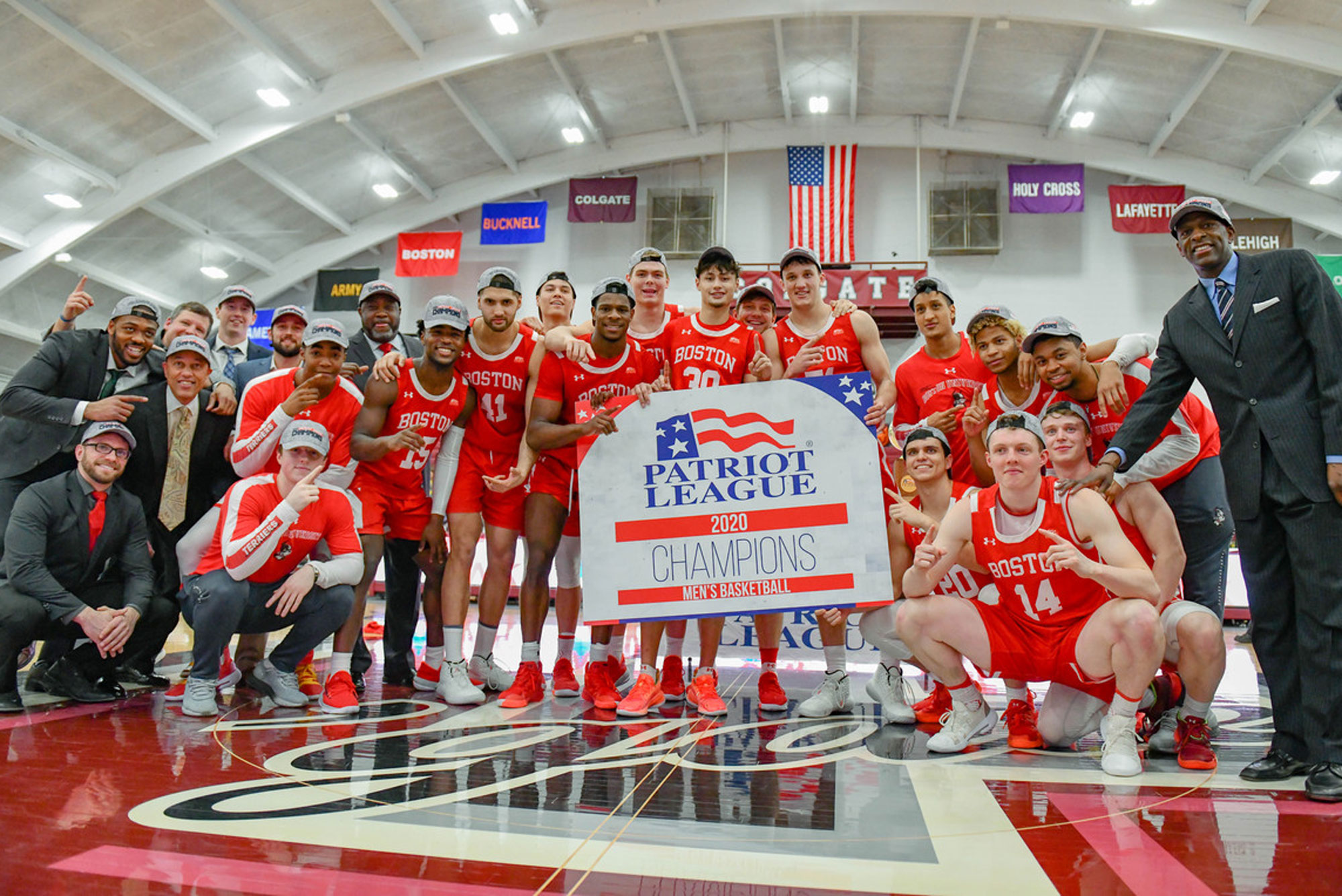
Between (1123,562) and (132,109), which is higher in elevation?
(132,109)

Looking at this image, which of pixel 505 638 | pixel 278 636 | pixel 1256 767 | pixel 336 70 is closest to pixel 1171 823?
pixel 1256 767

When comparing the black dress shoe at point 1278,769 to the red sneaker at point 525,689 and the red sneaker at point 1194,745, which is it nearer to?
the red sneaker at point 1194,745

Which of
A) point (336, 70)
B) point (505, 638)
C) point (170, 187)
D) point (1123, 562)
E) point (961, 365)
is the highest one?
point (336, 70)

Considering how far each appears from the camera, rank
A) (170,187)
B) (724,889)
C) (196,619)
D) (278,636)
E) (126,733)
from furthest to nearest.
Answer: (170,187), (278,636), (196,619), (126,733), (724,889)

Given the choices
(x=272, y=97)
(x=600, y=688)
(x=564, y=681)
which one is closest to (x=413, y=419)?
(x=564, y=681)

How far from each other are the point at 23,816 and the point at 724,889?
1842mm

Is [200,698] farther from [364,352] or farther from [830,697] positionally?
[830,697]

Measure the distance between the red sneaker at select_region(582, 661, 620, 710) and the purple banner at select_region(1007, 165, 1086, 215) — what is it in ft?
54.8

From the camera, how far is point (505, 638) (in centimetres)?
804

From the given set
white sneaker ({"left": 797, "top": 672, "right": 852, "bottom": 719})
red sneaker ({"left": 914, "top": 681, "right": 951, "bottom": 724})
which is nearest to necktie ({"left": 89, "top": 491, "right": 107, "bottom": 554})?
white sneaker ({"left": 797, "top": 672, "right": 852, "bottom": 719})

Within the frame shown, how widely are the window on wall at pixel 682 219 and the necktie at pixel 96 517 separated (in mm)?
16191

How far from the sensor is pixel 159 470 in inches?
178

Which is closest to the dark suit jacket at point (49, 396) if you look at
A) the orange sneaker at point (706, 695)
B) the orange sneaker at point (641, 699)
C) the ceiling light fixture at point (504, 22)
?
the orange sneaker at point (641, 699)

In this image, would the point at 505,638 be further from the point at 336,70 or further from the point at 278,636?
the point at 336,70
